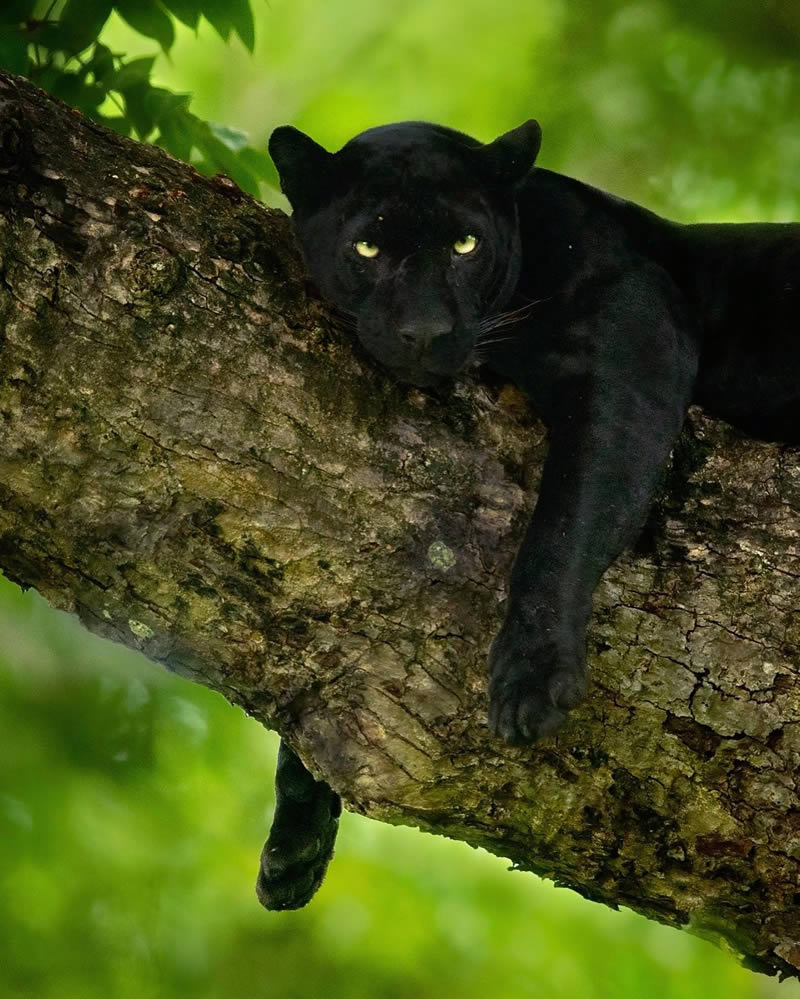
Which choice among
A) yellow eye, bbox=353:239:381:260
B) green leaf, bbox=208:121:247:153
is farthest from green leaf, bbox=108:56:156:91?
yellow eye, bbox=353:239:381:260

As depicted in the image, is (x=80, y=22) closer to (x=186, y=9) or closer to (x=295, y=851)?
(x=186, y=9)

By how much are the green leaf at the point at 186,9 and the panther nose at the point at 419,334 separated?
1.13 meters

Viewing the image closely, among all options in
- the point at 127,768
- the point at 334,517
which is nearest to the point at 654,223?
the point at 334,517

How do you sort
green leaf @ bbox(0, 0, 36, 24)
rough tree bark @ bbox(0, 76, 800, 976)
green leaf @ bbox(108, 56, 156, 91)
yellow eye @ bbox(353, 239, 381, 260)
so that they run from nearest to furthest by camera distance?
rough tree bark @ bbox(0, 76, 800, 976), yellow eye @ bbox(353, 239, 381, 260), green leaf @ bbox(0, 0, 36, 24), green leaf @ bbox(108, 56, 156, 91)

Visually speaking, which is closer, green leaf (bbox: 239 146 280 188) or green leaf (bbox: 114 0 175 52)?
green leaf (bbox: 114 0 175 52)

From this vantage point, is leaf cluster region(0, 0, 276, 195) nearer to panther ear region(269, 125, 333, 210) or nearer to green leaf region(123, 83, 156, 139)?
green leaf region(123, 83, 156, 139)

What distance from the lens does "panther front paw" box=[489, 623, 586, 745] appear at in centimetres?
200

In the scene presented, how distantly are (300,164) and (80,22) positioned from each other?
73 centimetres

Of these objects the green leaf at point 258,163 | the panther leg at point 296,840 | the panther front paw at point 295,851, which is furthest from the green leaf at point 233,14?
the panther front paw at point 295,851

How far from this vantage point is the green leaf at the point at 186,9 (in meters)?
2.71

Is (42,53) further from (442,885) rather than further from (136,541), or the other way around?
Result: (442,885)

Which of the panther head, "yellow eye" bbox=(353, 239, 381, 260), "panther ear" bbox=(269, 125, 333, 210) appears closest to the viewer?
the panther head

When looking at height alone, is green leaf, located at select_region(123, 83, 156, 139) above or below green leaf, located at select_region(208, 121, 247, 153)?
below

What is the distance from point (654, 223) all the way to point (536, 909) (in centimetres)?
332
